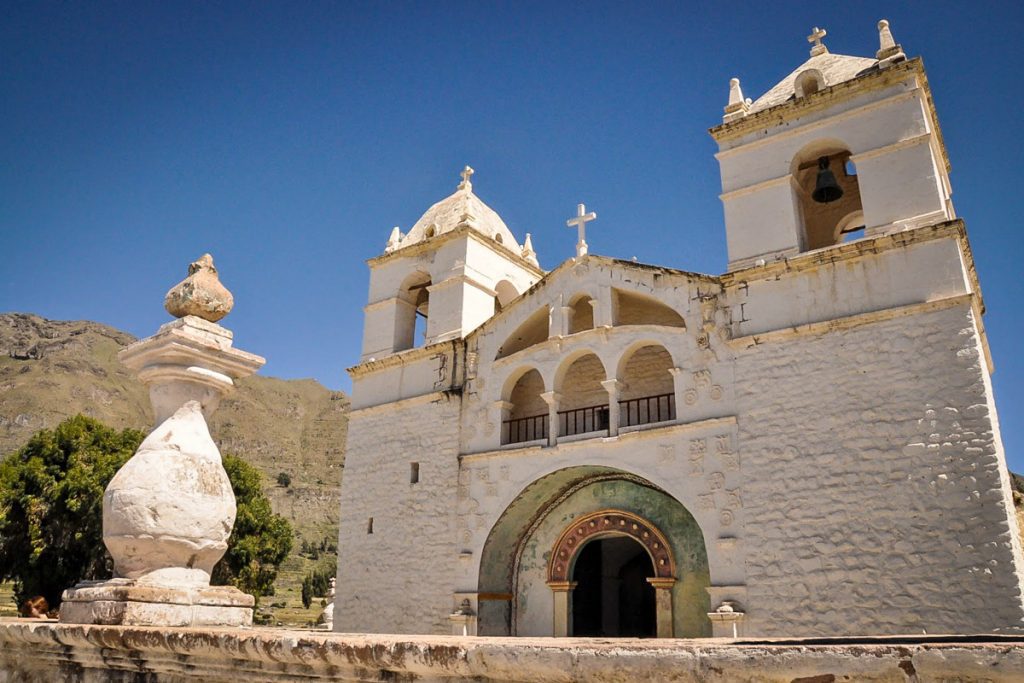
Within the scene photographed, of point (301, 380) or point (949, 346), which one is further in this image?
point (301, 380)

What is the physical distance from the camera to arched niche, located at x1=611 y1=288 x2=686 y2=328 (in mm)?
12477

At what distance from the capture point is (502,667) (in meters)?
2.37

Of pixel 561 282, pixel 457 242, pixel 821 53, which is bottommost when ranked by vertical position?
pixel 561 282

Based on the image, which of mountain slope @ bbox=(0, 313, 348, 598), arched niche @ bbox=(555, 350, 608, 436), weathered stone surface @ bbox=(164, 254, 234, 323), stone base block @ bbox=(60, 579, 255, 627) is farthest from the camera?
mountain slope @ bbox=(0, 313, 348, 598)

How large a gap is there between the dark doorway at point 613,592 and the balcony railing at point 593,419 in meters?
2.34

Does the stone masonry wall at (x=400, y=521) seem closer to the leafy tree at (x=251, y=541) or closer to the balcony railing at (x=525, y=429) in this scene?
the balcony railing at (x=525, y=429)

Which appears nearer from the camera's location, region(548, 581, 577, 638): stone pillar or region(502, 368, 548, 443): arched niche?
region(548, 581, 577, 638): stone pillar

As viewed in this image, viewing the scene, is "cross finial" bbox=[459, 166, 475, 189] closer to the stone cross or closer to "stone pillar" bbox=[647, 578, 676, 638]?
the stone cross

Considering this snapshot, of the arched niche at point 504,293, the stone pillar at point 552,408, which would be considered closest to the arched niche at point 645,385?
the stone pillar at point 552,408

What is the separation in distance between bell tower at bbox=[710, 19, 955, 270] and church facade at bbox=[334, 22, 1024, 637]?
36 millimetres

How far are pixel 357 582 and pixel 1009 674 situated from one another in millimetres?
13018

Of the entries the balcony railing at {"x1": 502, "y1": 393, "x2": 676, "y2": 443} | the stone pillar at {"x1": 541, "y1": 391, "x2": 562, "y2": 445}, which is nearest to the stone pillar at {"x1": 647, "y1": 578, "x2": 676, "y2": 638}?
the balcony railing at {"x1": 502, "y1": 393, "x2": 676, "y2": 443}

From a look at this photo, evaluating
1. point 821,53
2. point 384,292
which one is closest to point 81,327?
point 384,292

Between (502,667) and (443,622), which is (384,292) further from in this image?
(502,667)
